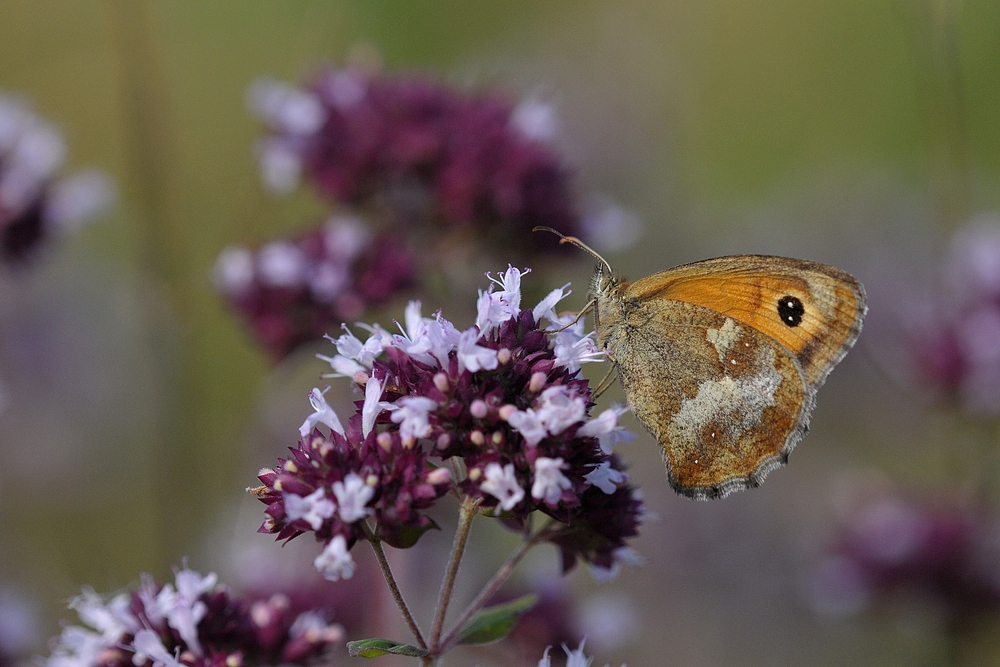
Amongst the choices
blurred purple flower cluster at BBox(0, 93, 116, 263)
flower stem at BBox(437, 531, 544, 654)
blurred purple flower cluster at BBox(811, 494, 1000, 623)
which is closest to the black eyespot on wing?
flower stem at BBox(437, 531, 544, 654)

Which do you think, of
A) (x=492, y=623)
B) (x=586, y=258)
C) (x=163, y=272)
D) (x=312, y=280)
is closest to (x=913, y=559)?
(x=586, y=258)

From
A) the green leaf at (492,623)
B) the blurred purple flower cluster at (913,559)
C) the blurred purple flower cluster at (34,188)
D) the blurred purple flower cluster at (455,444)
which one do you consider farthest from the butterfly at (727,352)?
the blurred purple flower cluster at (34,188)

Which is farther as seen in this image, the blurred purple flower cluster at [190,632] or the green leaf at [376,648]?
the blurred purple flower cluster at [190,632]

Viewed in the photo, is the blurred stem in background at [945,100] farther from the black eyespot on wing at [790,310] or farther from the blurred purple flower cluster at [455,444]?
the blurred purple flower cluster at [455,444]

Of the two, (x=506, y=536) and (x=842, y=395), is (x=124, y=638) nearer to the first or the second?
(x=506, y=536)

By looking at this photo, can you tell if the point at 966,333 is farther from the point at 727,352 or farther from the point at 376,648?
the point at 376,648

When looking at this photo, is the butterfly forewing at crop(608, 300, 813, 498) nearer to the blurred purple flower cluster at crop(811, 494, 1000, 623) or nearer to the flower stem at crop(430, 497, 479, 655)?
the flower stem at crop(430, 497, 479, 655)
